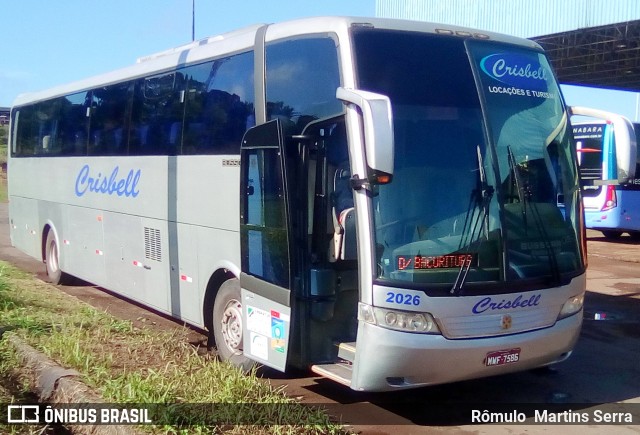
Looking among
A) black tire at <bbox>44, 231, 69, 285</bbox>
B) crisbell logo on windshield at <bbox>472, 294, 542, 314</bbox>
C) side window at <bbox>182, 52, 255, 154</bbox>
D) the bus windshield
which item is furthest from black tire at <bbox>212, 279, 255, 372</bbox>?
black tire at <bbox>44, 231, 69, 285</bbox>

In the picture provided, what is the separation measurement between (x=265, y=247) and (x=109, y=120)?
5252 millimetres

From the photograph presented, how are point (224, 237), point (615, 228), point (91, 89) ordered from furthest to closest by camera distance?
point (615, 228) < point (91, 89) < point (224, 237)

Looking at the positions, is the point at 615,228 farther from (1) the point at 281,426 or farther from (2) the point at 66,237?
(1) the point at 281,426

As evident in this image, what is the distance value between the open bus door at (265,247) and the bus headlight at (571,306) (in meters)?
2.44

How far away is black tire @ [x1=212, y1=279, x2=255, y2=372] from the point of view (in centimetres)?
761

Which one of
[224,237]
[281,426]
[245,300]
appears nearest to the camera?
[281,426]

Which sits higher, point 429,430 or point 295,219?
point 295,219

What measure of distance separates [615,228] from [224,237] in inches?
663

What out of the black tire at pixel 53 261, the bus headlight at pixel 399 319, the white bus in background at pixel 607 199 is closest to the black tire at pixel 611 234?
the white bus in background at pixel 607 199

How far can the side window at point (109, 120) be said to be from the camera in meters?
10.6

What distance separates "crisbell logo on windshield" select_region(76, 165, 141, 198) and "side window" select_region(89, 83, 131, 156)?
334 mm

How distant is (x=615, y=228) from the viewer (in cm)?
2177

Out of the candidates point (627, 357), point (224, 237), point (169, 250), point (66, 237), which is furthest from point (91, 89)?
point (627, 357)

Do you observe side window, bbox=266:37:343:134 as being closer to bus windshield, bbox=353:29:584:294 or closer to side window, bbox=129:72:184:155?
bus windshield, bbox=353:29:584:294
